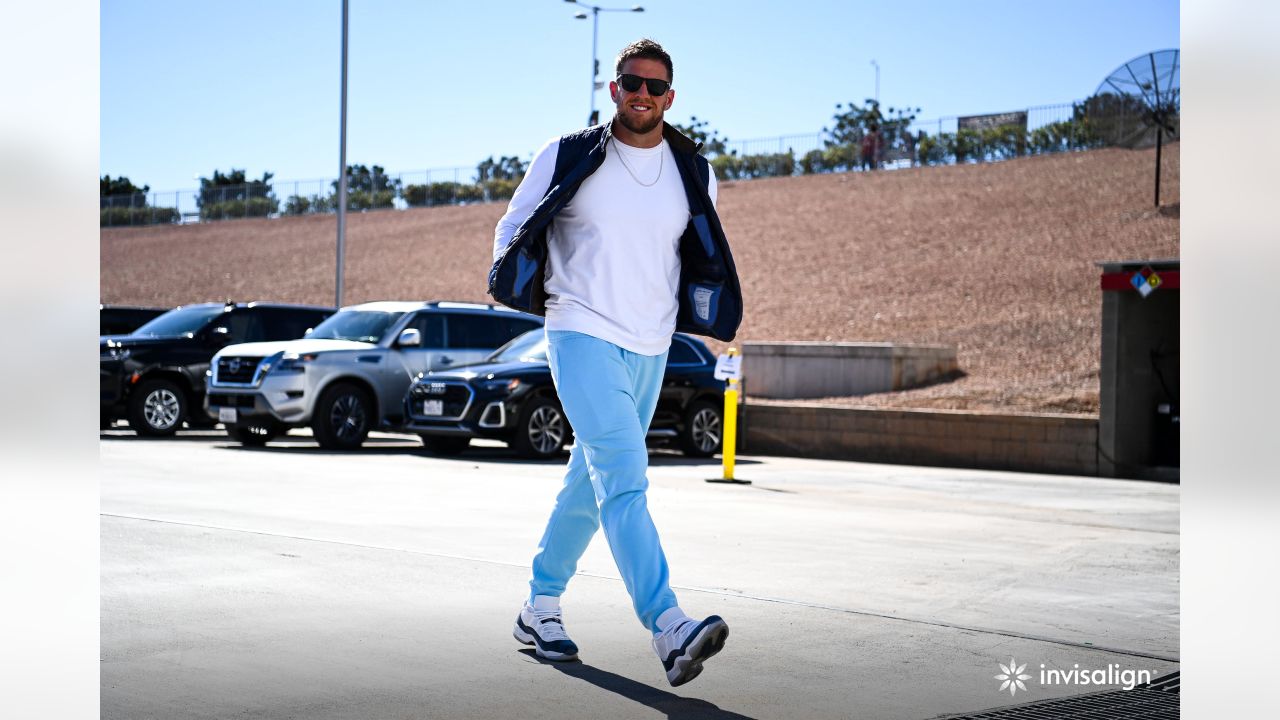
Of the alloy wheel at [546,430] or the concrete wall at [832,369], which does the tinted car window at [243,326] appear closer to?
the alloy wheel at [546,430]

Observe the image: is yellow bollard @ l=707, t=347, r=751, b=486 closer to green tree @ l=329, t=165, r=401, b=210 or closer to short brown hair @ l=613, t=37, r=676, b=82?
short brown hair @ l=613, t=37, r=676, b=82

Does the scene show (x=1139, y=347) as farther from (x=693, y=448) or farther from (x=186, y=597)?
(x=186, y=597)

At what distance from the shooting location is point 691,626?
14.4ft

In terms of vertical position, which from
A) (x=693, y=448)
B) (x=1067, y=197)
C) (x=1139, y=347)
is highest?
(x=1067, y=197)

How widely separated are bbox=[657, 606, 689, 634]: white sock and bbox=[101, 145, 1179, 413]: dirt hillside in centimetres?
1782

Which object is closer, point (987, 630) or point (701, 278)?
point (701, 278)

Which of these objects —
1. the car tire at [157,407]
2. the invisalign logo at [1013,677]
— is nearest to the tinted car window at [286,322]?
the car tire at [157,407]

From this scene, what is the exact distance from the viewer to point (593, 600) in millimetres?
6312

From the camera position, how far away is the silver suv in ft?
53.9

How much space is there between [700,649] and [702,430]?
12981 mm

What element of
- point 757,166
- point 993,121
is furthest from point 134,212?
point 993,121
